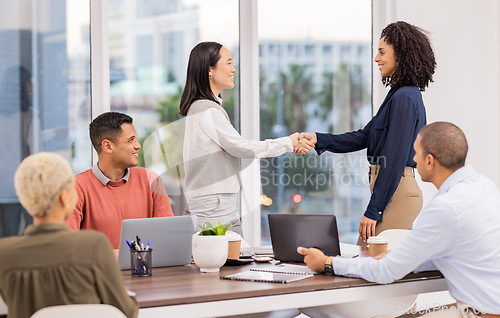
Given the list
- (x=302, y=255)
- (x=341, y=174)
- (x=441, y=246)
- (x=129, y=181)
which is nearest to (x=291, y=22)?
(x=341, y=174)

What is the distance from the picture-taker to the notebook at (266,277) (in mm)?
1889

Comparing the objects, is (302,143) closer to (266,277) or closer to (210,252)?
(210,252)

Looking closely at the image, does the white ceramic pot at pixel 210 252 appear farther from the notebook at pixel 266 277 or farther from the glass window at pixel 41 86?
the glass window at pixel 41 86

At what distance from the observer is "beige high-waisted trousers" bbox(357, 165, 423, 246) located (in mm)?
2947

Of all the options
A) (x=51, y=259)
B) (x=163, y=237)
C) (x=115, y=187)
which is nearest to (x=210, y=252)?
(x=163, y=237)

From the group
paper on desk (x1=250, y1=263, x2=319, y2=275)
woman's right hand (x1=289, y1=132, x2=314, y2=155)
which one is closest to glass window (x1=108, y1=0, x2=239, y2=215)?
woman's right hand (x1=289, y1=132, x2=314, y2=155)

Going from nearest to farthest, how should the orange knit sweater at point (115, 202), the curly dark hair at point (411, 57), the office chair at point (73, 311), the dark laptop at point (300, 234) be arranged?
the office chair at point (73, 311) < the dark laptop at point (300, 234) < the orange knit sweater at point (115, 202) < the curly dark hair at point (411, 57)

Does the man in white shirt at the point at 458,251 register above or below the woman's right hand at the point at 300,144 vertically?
below

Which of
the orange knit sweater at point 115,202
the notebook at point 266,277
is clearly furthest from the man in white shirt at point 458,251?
the orange knit sweater at point 115,202

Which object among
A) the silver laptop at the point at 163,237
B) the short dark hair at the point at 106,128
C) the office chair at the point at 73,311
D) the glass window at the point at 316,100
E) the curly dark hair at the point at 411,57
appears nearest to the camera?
the office chair at the point at 73,311

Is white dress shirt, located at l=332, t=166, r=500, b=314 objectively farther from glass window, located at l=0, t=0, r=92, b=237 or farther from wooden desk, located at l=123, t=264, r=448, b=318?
glass window, located at l=0, t=0, r=92, b=237

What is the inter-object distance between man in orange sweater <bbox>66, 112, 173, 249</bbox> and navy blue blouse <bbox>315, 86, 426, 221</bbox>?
100 centimetres

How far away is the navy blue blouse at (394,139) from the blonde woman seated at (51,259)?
1736 millimetres

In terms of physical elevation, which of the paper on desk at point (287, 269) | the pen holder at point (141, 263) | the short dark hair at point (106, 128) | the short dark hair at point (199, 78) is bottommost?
the paper on desk at point (287, 269)
